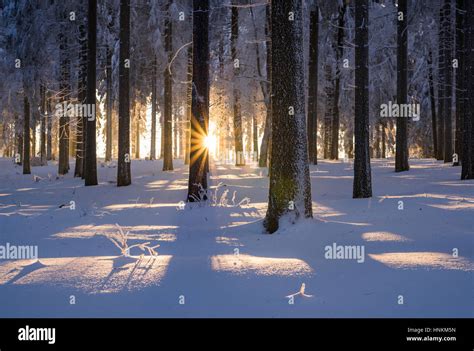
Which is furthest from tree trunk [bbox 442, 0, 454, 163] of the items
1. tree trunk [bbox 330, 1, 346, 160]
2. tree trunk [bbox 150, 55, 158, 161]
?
tree trunk [bbox 150, 55, 158, 161]

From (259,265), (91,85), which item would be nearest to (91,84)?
(91,85)

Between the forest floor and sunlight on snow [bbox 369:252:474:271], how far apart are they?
0.04ft

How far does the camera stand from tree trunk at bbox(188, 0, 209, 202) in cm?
1066

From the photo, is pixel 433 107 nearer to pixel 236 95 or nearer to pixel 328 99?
pixel 328 99

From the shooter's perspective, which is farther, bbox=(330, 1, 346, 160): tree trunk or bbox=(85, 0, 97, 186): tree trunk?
bbox=(330, 1, 346, 160): tree trunk

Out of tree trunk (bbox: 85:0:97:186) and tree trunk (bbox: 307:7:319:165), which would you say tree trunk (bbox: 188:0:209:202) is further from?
tree trunk (bbox: 307:7:319:165)

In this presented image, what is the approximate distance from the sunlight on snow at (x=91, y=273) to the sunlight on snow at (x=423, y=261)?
100 inches

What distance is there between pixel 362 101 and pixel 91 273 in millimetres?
7613

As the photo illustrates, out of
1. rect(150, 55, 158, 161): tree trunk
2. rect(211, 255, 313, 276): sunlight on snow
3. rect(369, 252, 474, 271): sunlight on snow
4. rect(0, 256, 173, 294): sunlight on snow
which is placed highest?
rect(150, 55, 158, 161): tree trunk
